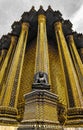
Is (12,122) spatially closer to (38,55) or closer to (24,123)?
(24,123)

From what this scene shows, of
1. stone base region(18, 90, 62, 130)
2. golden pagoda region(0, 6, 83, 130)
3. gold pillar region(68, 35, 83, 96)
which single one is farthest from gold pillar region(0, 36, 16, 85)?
stone base region(18, 90, 62, 130)

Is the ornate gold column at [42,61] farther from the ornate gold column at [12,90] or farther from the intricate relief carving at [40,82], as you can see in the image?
the ornate gold column at [12,90]

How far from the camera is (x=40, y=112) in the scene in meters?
5.25

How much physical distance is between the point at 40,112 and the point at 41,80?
3.98 ft

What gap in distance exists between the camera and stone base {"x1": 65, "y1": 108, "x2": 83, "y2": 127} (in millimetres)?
7106

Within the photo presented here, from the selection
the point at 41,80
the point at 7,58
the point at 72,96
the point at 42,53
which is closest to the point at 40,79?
the point at 41,80

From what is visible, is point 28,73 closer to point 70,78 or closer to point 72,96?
point 70,78

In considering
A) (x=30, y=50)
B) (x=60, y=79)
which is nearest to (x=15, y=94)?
(x=60, y=79)

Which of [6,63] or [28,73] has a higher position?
[6,63]

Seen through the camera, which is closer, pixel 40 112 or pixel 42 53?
pixel 40 112

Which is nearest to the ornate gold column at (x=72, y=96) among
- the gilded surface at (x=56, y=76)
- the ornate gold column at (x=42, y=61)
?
the gilded surface at (x=56, y=76)

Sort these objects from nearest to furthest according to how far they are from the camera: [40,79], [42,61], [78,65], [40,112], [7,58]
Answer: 1. [40,112]
2. [40,79]
3. [42,61]
4. [78,65]
5. [7,58]

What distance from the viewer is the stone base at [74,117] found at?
7.11m

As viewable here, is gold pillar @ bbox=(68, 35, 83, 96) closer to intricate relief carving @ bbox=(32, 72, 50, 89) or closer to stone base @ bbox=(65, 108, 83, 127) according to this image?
stone base @ bbox=(65, 108, 83, 127)
